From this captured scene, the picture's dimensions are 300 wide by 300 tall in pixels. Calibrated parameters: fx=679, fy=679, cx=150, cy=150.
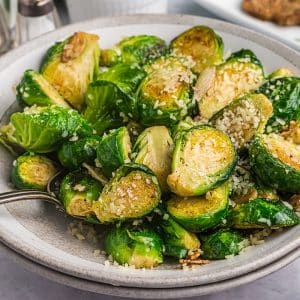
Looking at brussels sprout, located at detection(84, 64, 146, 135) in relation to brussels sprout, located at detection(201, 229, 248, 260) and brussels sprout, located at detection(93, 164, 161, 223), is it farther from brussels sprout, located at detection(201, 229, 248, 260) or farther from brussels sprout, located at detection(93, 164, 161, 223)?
brussels sprout, located at detection(201, 229, 248, 260)

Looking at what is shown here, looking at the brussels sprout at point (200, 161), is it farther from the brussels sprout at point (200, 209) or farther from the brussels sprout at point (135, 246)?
the brussels sprout at point (135, 246)

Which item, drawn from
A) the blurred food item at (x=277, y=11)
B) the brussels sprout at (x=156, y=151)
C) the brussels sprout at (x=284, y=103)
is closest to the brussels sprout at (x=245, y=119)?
the brussels sprout at (x=284, y=103)

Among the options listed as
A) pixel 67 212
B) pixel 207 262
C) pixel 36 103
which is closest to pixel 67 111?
pixel 36 103

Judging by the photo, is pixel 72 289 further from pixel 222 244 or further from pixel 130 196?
pixel 222 244

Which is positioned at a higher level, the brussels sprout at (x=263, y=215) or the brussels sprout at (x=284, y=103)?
the brussels sprout at (x=284, y=103)

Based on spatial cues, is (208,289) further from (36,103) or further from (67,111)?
(36,103)

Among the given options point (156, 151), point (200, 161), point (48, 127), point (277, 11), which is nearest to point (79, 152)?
point (48, 127)
